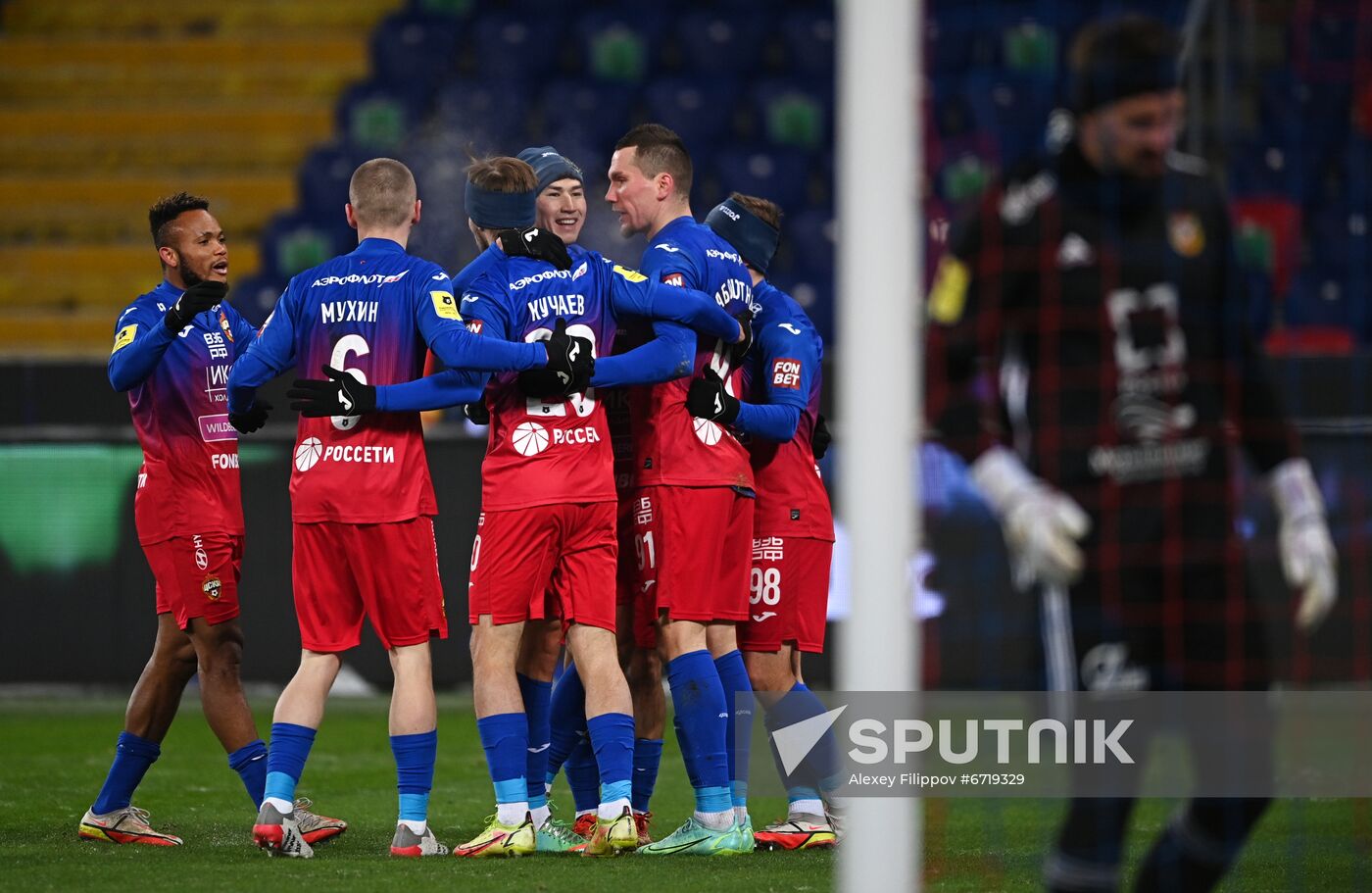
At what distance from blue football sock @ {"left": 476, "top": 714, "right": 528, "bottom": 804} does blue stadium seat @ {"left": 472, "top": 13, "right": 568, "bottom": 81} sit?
1062 centimetres

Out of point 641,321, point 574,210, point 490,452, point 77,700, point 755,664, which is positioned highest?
point 574,210

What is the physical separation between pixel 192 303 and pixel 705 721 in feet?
6.96

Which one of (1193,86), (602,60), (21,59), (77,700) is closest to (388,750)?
(77,700)

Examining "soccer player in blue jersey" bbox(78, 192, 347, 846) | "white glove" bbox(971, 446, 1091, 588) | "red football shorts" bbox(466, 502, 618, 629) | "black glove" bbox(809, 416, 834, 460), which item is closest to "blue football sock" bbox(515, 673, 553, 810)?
"red football shorts" bbox(466, 502, 618, 629)

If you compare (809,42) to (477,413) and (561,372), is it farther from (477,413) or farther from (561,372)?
(561,372)

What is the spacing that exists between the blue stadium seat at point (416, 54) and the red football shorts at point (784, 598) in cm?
1021

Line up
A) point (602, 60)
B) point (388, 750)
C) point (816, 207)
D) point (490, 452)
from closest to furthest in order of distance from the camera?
point (490, 452), point (388, 750), point (816, 207), point (602, 60)

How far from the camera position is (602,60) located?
15266 millimetres

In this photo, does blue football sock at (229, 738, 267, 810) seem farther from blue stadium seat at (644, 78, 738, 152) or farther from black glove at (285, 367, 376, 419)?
blue stadium seat at (644, 78, 738, 152)

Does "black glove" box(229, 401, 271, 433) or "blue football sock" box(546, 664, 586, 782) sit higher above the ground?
"black glove" box(229, 401, 271, 433)

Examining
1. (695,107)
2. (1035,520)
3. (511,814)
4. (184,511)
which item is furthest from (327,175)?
(1035,520)

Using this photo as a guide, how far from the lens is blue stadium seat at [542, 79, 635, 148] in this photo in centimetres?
1457

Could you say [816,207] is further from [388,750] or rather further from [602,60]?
[388,750]

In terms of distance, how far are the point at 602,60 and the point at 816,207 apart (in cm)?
A: 258
